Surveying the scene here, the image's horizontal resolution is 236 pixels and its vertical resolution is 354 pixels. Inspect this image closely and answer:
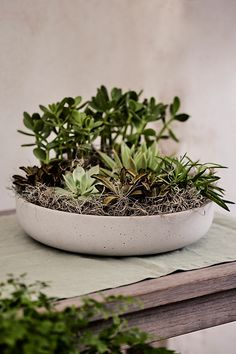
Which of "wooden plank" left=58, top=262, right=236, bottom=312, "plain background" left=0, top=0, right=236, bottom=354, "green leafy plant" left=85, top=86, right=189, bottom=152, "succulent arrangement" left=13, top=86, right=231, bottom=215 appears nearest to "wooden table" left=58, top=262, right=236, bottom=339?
"wooden plank" left=58, top=262, right=236, bottom=312

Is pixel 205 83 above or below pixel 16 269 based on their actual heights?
above

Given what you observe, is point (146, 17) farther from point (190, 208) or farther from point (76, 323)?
point (76, 323)

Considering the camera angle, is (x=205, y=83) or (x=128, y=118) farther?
(x=205, y=83)

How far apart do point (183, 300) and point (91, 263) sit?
15 cm

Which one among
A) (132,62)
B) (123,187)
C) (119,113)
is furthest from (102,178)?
(132,62)

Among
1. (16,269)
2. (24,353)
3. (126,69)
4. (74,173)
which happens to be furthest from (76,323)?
(126,69)

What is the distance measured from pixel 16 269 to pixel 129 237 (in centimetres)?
17

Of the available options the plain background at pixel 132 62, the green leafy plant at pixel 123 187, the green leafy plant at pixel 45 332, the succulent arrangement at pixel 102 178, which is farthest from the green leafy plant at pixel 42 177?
the plain background at pixel 132 62

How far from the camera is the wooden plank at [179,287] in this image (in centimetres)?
97

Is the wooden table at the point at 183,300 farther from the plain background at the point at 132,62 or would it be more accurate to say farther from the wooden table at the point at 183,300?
the plain background at the point at 132,62

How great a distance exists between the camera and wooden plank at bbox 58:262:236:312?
38.1 inches

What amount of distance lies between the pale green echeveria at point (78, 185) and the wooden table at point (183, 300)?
0.18 m

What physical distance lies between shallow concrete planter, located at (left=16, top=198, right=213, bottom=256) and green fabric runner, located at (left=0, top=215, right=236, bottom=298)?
2 cm

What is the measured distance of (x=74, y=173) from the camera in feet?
3.67
